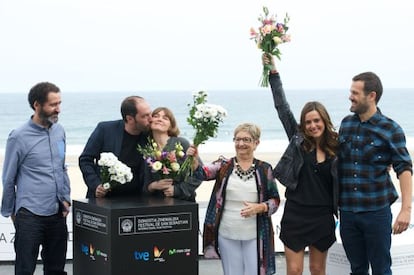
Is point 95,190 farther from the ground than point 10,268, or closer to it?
farther from the ground

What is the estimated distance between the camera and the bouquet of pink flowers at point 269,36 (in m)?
5.27

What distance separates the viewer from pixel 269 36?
5.30m

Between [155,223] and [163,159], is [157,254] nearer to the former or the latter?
[155,223]

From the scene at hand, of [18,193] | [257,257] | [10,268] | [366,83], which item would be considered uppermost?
[366,83]

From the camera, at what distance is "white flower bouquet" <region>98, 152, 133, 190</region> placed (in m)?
4.89

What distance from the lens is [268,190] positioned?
5.17m

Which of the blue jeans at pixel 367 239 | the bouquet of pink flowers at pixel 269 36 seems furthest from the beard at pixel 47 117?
the blue jeans at pixel 367 239

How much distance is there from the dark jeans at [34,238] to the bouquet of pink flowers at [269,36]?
5.53 feet

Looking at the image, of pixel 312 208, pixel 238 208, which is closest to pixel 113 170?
pixel 238 208

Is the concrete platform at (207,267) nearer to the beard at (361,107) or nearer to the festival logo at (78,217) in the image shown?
the festival logo at (78,217)

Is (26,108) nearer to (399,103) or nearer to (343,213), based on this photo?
(399,103)

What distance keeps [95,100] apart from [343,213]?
5213 cm

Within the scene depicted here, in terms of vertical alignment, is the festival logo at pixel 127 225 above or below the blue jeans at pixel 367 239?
above

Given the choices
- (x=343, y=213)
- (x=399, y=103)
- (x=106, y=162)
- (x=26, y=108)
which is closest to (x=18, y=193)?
(x=106, y=162)
